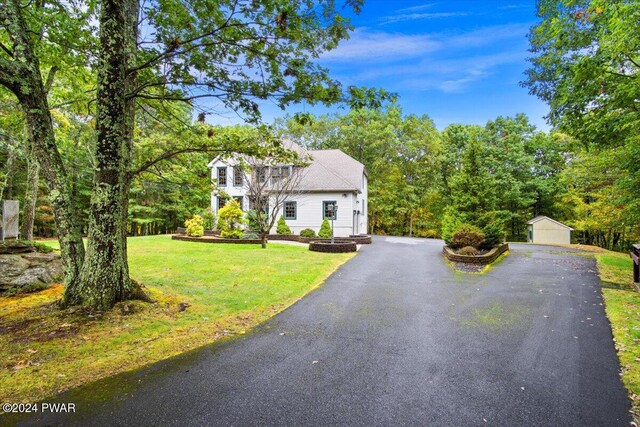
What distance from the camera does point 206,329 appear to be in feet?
16.8

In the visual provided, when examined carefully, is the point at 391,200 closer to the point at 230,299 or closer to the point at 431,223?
the point at 431,223

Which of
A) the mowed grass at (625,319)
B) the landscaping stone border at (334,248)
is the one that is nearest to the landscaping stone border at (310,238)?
the landscaping stone border at (334,248)

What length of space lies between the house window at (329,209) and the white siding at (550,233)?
14925mm

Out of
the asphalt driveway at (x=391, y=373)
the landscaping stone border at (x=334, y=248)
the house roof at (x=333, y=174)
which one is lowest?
the asphalt driveway at (x=391, y=373)

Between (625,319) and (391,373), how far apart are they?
16.6 feet

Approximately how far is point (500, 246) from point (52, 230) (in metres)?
32.7

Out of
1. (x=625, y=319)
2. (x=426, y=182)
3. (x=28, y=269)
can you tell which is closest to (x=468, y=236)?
(x=625, y=319)

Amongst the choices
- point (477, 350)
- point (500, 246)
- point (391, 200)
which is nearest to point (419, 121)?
point (391, 200)

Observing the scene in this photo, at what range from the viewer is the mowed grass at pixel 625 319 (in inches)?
145

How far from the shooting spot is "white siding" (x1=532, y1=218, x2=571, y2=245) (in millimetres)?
22688

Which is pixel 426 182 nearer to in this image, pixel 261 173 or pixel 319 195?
pixel 319 195

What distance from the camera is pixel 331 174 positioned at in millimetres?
23453

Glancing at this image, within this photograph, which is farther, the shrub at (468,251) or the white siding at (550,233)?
the white siding at (550,233)

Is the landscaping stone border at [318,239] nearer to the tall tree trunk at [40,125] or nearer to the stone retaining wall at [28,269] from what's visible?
the stone retaining wall at [28,269]
